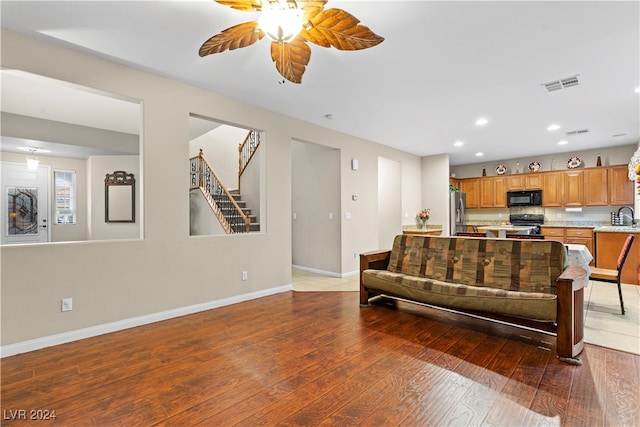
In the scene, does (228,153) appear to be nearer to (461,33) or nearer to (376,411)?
(461,33)

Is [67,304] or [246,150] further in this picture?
[246,150]

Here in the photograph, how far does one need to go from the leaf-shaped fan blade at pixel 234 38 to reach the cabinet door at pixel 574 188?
7649mm

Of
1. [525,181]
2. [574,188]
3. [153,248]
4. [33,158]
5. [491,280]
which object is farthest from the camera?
[525,181]

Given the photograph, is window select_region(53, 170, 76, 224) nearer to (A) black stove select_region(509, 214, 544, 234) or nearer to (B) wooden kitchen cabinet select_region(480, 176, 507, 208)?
Answer: (B) wooden kitchen cabinet select_region(480, 176, 507, 208)

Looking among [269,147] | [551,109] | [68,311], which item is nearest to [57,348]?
[68,311]

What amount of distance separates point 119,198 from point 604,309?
819 centimetres

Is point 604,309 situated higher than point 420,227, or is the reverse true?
point 420,227

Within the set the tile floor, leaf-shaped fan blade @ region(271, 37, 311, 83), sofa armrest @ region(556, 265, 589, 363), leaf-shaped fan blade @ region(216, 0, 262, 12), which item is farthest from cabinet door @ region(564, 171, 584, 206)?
leaf-shaped fan blade @ region(216, 0, 262, 12)

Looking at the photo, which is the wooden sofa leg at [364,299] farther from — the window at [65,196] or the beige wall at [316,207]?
the window at [65,196]

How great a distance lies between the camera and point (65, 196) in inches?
255

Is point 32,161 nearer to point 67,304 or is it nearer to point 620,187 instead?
point 67,304

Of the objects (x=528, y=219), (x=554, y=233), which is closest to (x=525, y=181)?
(x=528, y=219)

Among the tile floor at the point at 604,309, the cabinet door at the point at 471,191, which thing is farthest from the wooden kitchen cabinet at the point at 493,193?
the tile floor at the point at 604,309

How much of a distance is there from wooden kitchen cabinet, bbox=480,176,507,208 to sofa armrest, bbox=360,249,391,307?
5352 millimetres
